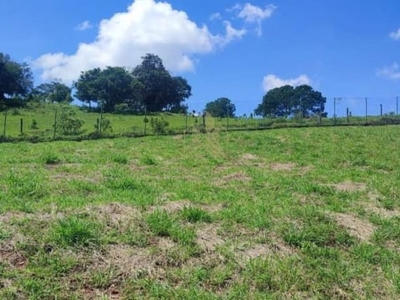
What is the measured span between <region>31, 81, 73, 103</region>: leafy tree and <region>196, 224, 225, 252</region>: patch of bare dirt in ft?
224

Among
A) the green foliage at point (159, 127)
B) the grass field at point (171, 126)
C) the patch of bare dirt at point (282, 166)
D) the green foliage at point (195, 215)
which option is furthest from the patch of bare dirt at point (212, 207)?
the green foliage at point (159, 127)

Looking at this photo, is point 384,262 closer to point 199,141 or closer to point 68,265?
point 68,265

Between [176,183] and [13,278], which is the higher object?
[176,183]

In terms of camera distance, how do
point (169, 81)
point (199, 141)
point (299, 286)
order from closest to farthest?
point (299, 286) < point (199, 141) < point (169, 81)

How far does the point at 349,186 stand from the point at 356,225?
267 centimetres

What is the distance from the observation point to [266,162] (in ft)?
43.0

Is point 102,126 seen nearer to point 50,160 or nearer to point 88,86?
point 50,160

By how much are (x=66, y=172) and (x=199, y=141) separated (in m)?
9.66

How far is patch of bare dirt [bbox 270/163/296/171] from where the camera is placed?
1185cm

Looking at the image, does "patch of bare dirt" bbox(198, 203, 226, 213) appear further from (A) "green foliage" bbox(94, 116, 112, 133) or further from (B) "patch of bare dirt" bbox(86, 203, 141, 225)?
(A) "green foliage" bbox(94, 116, 112, 133)

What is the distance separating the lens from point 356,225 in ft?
21.3

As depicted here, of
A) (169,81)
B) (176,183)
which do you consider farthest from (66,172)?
(169,81)

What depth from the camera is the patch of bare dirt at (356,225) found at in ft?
20.2

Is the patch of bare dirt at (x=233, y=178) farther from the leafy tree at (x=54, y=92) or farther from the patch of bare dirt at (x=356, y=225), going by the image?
the leafy tree at (x=54, y=92)
